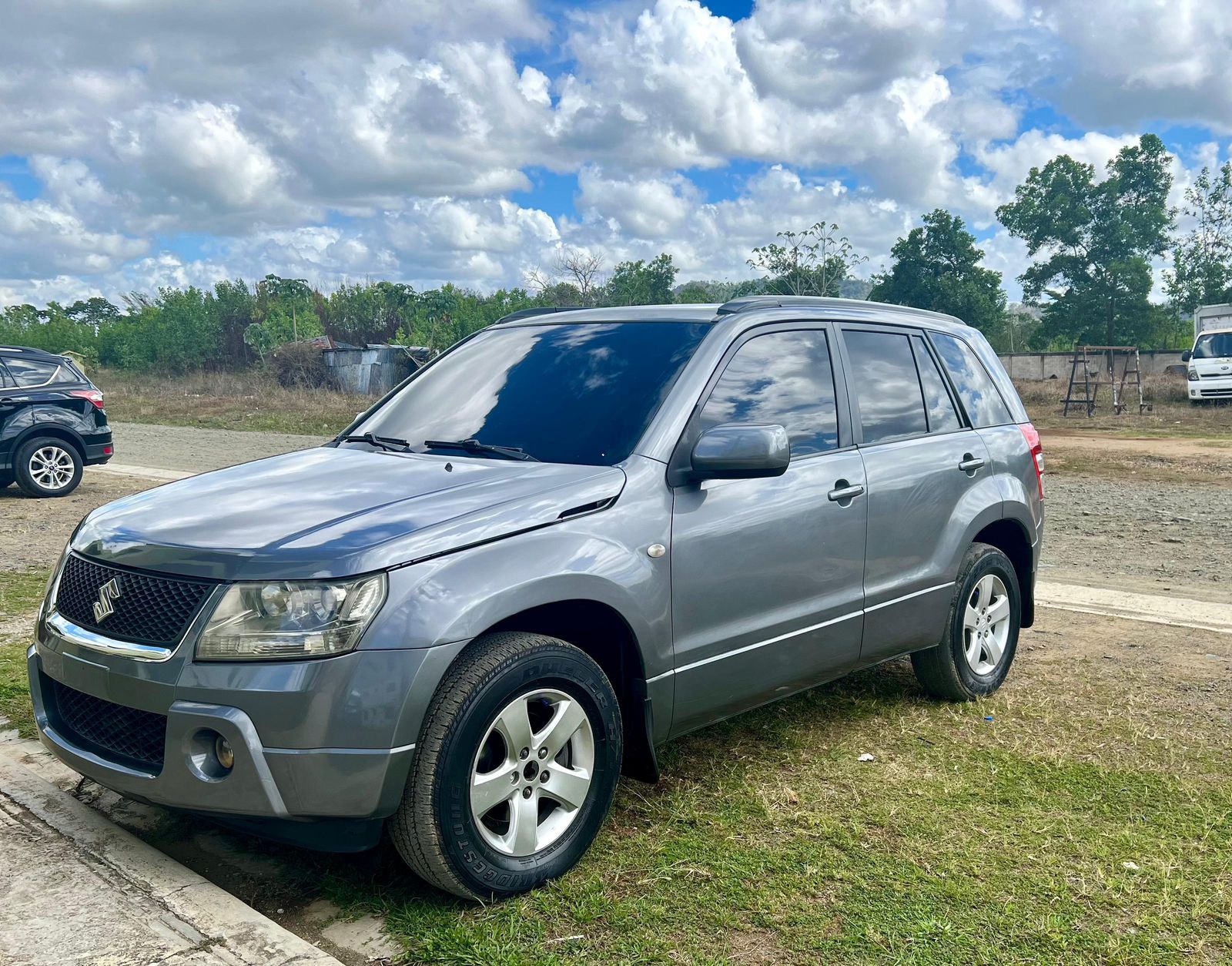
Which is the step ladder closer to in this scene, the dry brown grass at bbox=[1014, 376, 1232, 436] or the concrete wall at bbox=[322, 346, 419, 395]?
the dry brown grass at bbox=[1014, 376, 1232, 436]

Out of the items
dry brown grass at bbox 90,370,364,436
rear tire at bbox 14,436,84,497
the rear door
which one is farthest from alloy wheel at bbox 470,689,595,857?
dry brown grass at bbox 90,370,364,436

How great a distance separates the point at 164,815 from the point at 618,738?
5.43 ft

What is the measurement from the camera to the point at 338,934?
10.2ft

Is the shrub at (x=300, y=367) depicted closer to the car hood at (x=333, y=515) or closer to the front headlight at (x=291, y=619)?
the car hood at (x=333, y=515)

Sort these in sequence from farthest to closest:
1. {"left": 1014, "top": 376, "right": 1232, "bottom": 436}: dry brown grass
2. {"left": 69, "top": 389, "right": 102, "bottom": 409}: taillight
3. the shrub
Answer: the shrub < {"left": 1014, "top": 376, "right": 1232, "bottom": 436}: dry brown grass < {"left": 69, "top": 389, "right": 102, "bottom": 409}: taillight

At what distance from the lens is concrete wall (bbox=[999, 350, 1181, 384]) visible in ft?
126

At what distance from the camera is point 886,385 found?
15.8ft

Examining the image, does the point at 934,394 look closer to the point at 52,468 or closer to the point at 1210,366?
the point at 52,468

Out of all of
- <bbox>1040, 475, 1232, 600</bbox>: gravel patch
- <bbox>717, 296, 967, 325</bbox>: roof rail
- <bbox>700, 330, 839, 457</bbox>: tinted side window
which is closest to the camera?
<bbox>700, 330, 839, 457</bbox>: tinted side window

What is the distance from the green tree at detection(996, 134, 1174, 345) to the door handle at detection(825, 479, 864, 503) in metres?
52.0

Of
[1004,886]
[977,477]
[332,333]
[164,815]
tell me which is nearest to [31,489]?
[164,815]

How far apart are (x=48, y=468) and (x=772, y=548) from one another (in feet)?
37.2

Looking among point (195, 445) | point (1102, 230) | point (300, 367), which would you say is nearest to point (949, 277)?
point (1102, 230)

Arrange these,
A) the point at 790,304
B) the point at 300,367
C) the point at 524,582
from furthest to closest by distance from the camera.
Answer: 1. the point at 300,367
2. the point at 790,304
3. the point at 524,582
